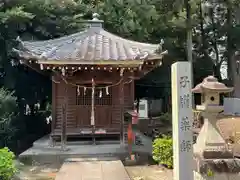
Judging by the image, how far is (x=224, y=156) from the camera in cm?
709

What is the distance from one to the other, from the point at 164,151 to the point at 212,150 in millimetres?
2524

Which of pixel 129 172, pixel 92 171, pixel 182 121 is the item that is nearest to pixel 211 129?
pixel 182 121

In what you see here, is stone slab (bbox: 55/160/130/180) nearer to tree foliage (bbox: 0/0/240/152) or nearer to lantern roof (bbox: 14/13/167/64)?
lantern roof (bbox: 14/13/167/64)

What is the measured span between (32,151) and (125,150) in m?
3.17

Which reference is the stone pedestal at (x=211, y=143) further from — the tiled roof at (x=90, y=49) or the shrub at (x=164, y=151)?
the tiled roof at (x=90, y=49)

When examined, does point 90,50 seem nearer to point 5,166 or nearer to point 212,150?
point 5,166

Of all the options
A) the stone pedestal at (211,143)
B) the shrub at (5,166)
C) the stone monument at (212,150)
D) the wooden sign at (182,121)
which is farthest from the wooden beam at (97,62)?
the wooden sign at (182,121)

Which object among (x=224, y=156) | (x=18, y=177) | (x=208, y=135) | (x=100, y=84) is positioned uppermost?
(x=100, y=84)

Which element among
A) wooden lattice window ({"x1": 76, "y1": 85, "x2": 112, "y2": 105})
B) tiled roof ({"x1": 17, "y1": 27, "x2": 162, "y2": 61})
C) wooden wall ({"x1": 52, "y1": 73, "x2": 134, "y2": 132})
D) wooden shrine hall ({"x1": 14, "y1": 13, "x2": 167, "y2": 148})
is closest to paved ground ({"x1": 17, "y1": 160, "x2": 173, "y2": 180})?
wooden shrine hall ({"x1": 14, "y1": 13, "x2": 167, "y2": 148})

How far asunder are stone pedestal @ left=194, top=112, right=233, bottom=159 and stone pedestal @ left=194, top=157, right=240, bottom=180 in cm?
15

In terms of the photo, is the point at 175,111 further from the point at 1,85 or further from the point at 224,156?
the point at 1,85

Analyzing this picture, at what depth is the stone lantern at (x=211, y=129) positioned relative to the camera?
7.09 meters

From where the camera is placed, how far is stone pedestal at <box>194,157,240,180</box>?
273 inches

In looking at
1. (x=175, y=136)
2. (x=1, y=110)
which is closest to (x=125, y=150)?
(x=1, y=110)
